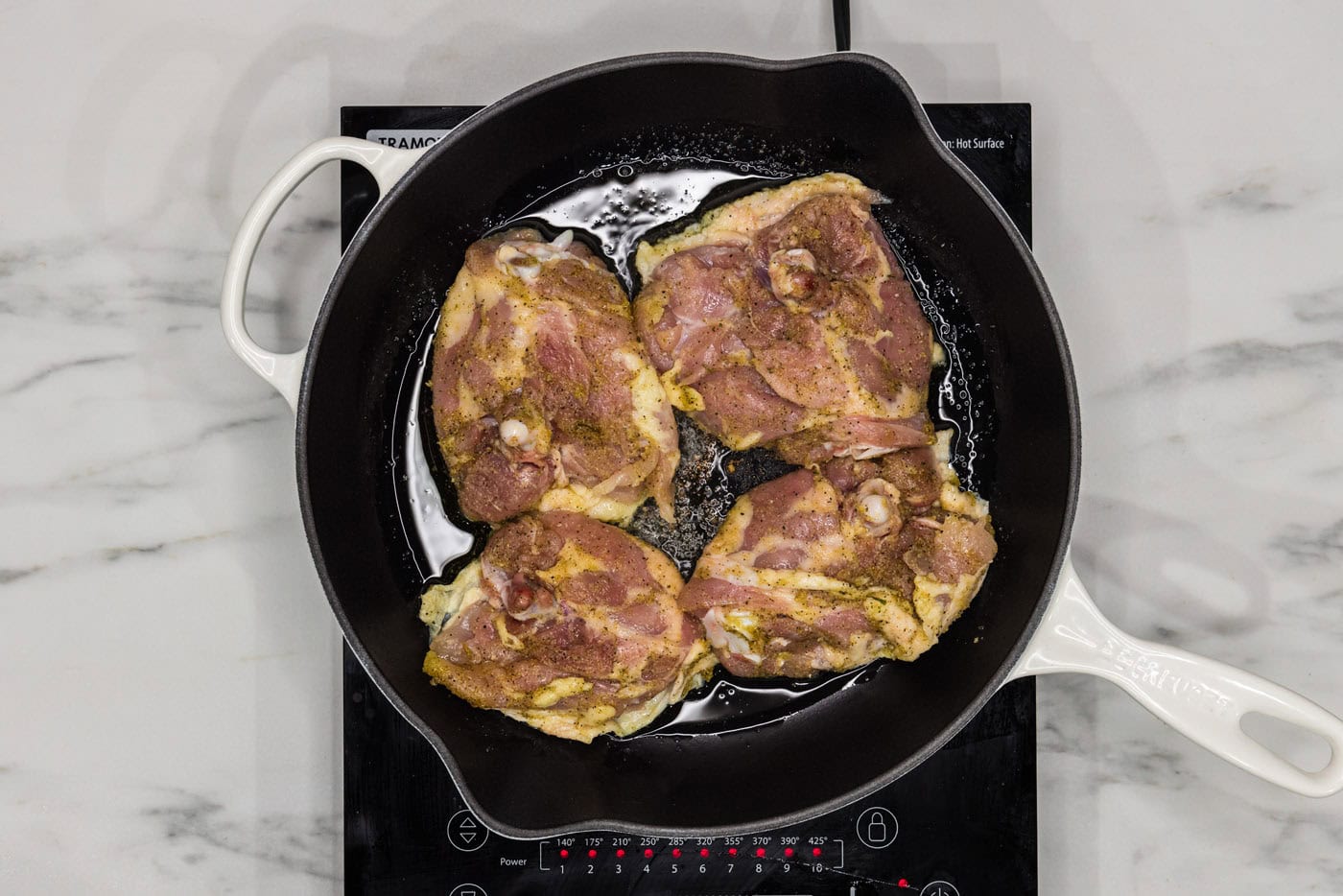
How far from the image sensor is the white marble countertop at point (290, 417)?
1.73 meters

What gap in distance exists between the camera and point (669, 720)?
1.74 metres

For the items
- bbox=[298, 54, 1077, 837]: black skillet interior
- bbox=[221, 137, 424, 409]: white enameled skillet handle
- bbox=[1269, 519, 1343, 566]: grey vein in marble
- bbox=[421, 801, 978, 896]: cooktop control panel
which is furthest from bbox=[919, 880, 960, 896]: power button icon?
bbox=[221, 137, 424, 409]: white enameled skillet handle

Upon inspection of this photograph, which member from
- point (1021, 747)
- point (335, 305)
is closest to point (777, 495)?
point (1021, 747)

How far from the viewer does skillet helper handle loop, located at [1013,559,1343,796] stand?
1407 mm

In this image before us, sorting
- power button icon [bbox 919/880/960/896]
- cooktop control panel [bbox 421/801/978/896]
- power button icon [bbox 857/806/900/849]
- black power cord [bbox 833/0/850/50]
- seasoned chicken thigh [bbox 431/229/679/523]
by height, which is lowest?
power button icon [bbox 919/880/960/896]

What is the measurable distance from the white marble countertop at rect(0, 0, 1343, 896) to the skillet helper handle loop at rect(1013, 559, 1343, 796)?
299mm

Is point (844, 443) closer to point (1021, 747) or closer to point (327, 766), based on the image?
point (1021, 747)

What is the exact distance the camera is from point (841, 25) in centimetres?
160

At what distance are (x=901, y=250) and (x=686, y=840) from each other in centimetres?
103

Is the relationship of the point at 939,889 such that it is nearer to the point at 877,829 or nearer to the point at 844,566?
the point at 877,829

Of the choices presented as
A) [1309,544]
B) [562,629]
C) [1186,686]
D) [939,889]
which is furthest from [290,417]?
[1309,544]

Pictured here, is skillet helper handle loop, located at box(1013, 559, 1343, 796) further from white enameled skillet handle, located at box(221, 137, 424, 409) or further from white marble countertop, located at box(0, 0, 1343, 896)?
white enameled skillet handle, located at box(221, 137, 424, 409)

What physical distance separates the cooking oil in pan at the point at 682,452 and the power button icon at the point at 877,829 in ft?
0.68

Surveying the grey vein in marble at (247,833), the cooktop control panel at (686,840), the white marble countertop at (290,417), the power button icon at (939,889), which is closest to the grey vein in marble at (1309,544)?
the white marble countertop at (290,417)
